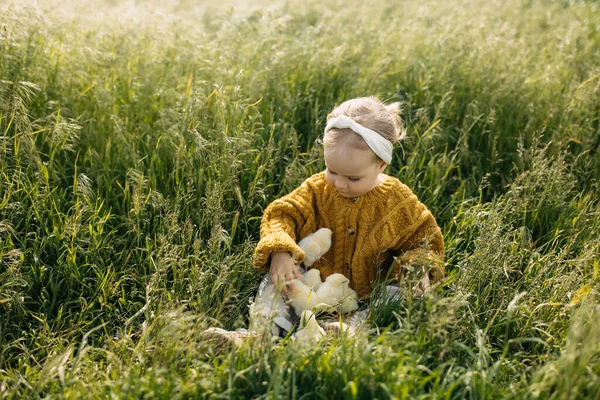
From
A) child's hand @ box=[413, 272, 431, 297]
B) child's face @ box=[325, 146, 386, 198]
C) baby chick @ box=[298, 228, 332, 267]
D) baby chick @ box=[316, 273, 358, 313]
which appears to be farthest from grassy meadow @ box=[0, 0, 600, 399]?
child's face @ box=[325, 146, 386, 198]

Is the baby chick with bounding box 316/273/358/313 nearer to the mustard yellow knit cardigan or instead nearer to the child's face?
the mustard yellow knit cardigan

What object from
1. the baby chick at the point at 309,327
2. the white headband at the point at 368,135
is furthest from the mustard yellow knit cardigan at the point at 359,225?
the baby chick at the point at 309,327

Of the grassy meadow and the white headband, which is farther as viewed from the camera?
the white headband

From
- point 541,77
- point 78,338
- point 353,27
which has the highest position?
point 353,27

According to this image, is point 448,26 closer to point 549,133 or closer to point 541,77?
point 541,77

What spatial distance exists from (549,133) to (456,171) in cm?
70

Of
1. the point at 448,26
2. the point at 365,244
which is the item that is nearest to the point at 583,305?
the point at 365,244

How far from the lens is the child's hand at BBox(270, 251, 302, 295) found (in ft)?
9.02

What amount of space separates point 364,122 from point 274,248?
709 millimetres

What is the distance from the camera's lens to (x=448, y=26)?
4926 mm

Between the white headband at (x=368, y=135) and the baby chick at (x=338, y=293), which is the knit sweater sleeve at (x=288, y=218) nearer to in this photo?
the baby chick at (x=338, y=293)

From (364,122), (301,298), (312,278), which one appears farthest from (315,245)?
(364,122)

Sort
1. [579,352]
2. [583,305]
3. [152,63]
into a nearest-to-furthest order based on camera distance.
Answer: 1. [579,352]
2. [583,305]
3. [152,63]

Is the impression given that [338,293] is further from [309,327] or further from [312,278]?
[309,327]
